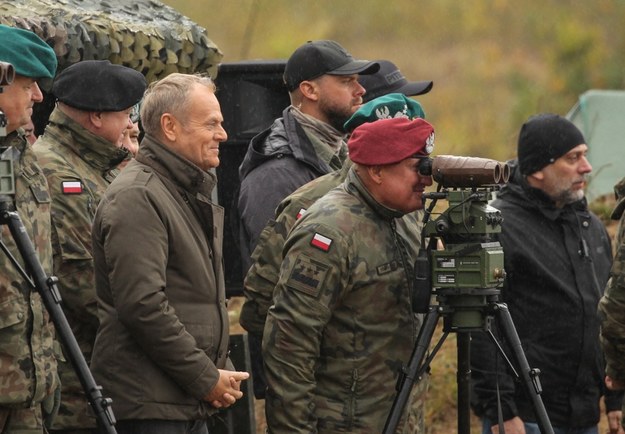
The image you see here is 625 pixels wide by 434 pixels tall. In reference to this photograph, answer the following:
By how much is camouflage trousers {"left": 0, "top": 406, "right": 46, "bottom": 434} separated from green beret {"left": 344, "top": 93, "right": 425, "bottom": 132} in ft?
6.34

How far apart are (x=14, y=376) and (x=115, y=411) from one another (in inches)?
15.1

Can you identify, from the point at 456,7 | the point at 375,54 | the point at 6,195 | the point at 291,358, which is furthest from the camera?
the point at 456,7

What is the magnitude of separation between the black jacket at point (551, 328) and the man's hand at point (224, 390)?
178cm

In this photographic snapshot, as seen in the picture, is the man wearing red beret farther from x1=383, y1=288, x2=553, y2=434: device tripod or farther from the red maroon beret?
x1=383, y1=288, x2=553, y2=434: device tripod

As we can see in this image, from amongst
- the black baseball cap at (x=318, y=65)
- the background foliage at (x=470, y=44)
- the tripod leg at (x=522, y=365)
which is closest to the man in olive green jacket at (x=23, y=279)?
the tripod leg at (x=522, y=365)

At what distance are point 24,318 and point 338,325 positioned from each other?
1.10 metres

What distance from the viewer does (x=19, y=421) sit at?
19.4 feet

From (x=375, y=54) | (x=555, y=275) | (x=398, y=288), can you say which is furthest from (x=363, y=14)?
(x=398, y=288)

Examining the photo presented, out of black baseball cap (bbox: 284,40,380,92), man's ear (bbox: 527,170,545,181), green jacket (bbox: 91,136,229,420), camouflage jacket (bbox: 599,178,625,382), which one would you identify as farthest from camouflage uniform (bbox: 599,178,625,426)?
green jacket (bbox: 91,136,229,420)

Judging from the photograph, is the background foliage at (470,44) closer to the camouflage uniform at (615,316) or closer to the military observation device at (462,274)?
the camouflage uniform at (615,316)

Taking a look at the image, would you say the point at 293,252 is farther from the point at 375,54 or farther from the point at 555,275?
the point at 375,54

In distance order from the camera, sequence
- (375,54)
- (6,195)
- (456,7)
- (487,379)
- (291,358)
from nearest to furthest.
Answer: (6,195) < (291,358) < (487,379) < (375,54) < (456,7)

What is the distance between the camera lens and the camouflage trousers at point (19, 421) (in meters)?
5.89

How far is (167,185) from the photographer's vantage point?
20.3 ft
